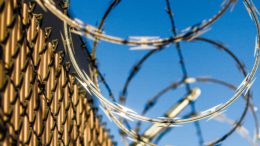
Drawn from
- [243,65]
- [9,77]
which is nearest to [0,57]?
[9,77]

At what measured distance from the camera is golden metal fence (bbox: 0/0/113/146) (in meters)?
6.07

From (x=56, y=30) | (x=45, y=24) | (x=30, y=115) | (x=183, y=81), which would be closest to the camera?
(x=30, y=115)

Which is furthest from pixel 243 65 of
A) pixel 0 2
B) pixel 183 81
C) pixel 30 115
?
pixel 0 2

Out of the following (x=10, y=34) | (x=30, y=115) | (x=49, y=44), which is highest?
(x=49, y=44)

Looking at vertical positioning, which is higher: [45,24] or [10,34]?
[45,24]

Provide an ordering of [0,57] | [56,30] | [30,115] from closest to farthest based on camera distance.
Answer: [0,57] → [30,115] → [56,30]

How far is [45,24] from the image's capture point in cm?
771

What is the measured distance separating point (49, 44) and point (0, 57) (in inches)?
77.1

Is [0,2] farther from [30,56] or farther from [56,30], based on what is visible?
[56,30]

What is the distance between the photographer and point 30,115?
6.66 m

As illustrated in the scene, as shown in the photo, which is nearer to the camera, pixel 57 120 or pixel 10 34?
pixel 10 34

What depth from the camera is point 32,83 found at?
6770 millimetres

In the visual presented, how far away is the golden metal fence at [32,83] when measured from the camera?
19.9 ft

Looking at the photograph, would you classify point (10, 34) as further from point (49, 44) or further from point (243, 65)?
point (243, 65)
